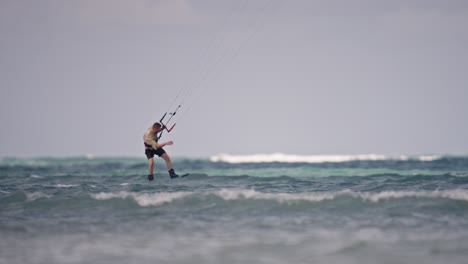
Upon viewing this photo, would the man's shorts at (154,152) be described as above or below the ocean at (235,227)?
above

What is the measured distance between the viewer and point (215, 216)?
11.1 metres

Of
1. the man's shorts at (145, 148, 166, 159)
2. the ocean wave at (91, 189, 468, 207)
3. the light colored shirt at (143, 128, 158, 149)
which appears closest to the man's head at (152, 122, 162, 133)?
the light colored shirt at (143, 128, 158, 149)

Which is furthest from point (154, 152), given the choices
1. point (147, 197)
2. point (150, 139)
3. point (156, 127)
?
point (147, 197)

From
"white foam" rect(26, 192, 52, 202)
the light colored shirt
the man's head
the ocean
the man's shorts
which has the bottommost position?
the ocean

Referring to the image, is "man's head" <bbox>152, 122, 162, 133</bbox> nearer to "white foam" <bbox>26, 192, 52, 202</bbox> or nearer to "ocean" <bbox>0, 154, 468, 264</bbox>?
"ocean" <bbox>0, 154, 468, 264</bbox>

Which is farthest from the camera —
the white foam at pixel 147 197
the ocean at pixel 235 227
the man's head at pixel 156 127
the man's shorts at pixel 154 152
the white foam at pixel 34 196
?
the man's shorts at pixel 154 152

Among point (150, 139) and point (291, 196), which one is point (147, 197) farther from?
point (150, 139)

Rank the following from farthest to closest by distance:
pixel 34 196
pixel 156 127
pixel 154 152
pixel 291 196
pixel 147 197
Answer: pixel 154 152, pixel 156 127, pixel 34 196, pixel 147 197, pixel 291 196

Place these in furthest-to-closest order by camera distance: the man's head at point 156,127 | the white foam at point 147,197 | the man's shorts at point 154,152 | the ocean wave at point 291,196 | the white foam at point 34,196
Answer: the man's shorts at point 154,152 → the man's head at point 156,127 → the white foam at point 34,196 → the white foam at point 147,197 → the ocean wave at point 291,196

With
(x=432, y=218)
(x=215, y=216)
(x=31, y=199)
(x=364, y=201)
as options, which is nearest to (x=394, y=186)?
(x=364, y=201)

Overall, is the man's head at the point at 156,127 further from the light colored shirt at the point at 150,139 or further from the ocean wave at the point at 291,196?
the ocean wave at the point at 291,196

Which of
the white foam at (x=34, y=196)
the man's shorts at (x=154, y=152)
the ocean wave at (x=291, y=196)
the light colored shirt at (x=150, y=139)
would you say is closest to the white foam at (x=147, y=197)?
the ocean wave at (x=291, y=196)

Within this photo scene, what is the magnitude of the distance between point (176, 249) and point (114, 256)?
33.6 inches

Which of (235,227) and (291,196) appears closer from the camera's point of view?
(235,227)
